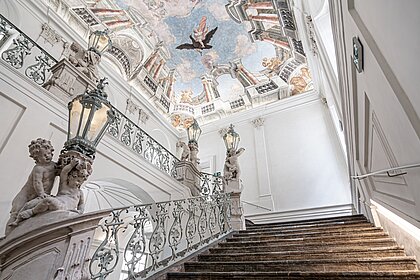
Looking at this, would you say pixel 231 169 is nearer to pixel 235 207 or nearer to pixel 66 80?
pixel 235 207

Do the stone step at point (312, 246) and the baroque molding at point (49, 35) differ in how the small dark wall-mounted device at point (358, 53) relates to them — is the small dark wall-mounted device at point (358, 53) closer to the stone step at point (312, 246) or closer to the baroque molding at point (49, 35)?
the stone step at point (312, 246)

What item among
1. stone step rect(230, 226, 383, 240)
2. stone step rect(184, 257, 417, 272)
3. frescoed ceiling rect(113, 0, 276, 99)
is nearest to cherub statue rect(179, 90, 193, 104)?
frescoed ceiling rect(113, 0, 276, 99)

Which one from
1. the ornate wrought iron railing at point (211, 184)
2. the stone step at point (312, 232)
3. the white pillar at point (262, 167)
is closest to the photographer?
the stone step at point (312, 232)

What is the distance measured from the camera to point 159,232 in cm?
318

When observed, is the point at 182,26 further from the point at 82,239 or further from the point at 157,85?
the point at 82,239

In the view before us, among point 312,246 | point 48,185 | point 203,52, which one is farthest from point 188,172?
point 203,52

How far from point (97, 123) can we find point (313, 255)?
8.98 ft

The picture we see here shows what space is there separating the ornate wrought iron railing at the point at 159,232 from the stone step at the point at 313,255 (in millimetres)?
504

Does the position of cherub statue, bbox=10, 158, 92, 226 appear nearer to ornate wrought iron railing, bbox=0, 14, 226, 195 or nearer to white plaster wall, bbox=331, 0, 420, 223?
white plaster wall, bbox=331, 0, 420, 223

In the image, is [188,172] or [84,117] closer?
[84,117]

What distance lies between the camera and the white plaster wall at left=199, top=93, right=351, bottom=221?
8867mm

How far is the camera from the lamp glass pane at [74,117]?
2.41 m

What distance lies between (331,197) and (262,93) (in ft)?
18.0

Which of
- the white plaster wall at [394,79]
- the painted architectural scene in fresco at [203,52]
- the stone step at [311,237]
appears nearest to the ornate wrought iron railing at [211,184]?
the stone step at [311,237]
